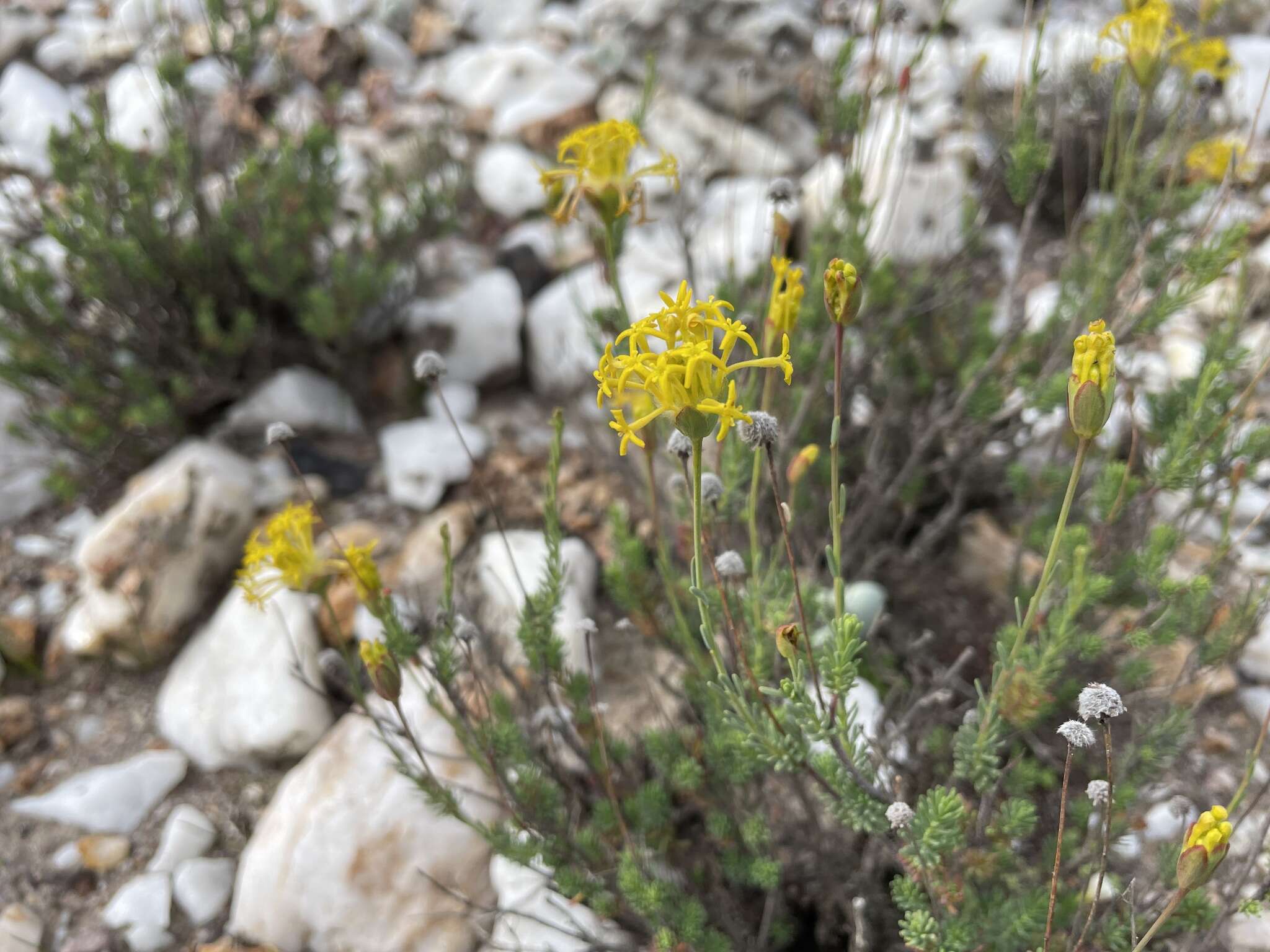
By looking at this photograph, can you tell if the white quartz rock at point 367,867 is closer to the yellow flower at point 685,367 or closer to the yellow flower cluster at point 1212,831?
the yellow flower at point 685,367

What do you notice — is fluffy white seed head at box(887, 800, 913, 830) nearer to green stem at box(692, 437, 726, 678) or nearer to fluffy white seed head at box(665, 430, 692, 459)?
green stem at box(692, 437, 726, 678)

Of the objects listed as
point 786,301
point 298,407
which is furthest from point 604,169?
point 298,407

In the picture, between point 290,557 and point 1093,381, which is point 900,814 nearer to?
point 1093,381

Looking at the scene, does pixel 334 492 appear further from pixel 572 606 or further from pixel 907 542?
pixel 907 542

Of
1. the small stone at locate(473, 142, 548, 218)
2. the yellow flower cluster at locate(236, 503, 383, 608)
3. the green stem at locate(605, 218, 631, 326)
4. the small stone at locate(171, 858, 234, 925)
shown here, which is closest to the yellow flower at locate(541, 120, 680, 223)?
the green stem at locate(605, 218, 631, 326)

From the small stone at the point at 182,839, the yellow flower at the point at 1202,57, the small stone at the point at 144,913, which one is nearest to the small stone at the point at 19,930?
the small stone at the point at 144,913

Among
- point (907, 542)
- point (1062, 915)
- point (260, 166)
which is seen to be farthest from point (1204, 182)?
point (260, 166)

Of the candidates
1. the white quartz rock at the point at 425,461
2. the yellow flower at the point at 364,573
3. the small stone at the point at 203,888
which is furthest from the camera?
the white quartz rock at the point at 425,461
